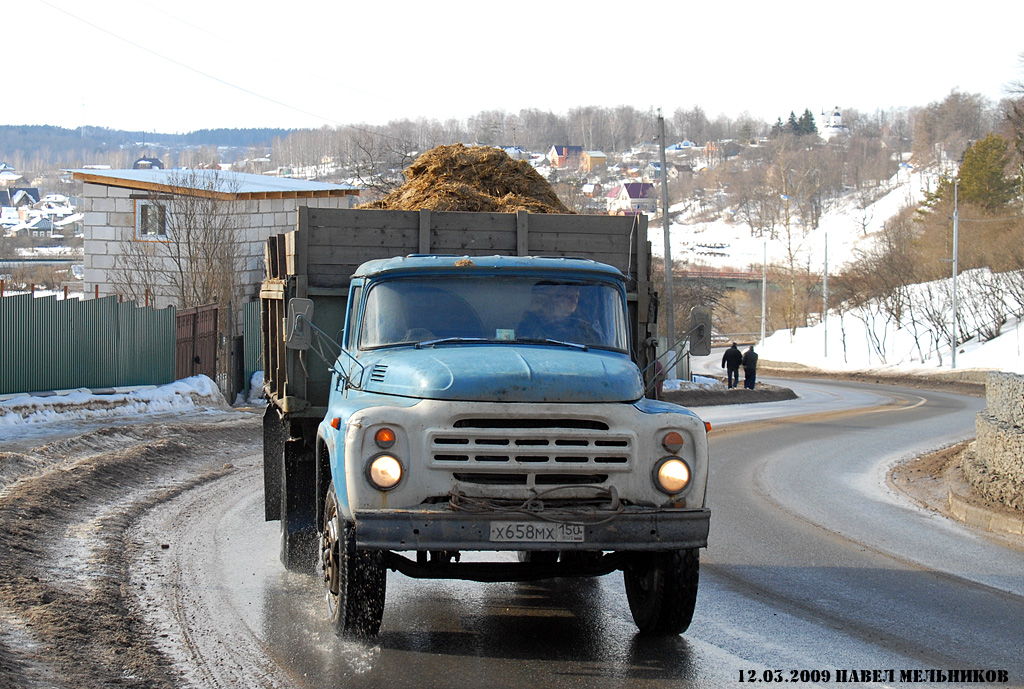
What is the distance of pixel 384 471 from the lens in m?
5.57

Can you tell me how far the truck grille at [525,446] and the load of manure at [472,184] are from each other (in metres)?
3.96

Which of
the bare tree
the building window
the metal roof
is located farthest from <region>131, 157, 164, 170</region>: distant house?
the bare tree

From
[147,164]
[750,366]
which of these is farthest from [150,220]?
[147,164]

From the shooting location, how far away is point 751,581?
8.02m

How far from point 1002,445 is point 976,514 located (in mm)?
805

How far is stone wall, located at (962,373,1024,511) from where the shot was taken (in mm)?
10867

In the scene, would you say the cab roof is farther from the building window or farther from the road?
the building window

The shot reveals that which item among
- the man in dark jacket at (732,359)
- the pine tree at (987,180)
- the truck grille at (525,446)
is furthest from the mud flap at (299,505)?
the pine tree at (987,180)

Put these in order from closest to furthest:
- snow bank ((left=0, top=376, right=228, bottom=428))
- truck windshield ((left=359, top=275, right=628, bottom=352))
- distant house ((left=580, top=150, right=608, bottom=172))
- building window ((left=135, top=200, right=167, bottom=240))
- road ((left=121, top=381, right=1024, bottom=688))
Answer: road ((left=121, top=381, right=1024, bottom=688)) < truck windshield ((left=359, top=275, right=628, bottom=352)) < snow bank ((left=0, top=376, right=228, bottom=428)) < building window ((left=135, top=200, right=167, bottom=240)) < distant house ((left=580, top=150, right=608, bottom=172))

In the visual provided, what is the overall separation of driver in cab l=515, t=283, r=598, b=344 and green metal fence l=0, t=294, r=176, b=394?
14.5m

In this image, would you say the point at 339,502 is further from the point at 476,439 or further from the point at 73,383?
the point at 73,383

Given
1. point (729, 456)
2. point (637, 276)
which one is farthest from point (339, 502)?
point (729, 456)

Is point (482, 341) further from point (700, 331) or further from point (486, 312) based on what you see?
point (700, 331)

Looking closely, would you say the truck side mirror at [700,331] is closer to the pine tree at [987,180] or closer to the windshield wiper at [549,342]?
the windshield wiper at [549,342]
